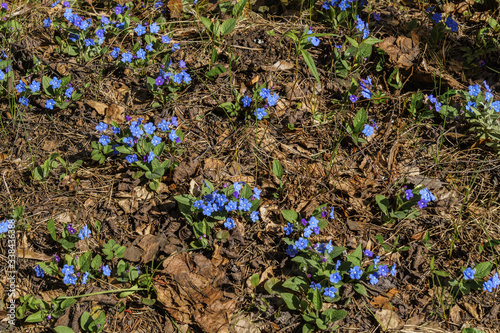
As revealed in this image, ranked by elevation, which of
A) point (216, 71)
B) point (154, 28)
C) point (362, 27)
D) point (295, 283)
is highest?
point (362, 27)

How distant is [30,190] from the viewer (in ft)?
10.2

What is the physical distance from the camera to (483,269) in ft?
8.93

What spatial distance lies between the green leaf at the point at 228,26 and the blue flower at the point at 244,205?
1.75 meters

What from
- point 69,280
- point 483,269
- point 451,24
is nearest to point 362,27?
point 451,24

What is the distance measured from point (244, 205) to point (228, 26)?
1833mm

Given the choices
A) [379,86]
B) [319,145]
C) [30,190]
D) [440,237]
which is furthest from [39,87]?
[440,237]

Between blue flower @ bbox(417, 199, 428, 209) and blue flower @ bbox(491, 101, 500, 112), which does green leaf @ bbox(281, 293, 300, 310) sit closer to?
blue flower @ bbox(417, 199, 428, 209)

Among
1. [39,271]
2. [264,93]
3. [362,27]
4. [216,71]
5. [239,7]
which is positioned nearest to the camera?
[39,271]

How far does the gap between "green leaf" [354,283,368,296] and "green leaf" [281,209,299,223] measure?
593 millimetres

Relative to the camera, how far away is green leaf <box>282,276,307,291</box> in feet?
8.68

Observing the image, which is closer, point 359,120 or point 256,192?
point 256,192

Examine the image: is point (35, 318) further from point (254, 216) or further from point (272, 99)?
point (272, 99)

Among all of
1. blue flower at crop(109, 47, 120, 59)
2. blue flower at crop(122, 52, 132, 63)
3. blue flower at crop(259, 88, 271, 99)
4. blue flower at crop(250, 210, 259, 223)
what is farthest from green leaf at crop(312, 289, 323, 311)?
blue flower at crop(109, 47, 120, 59)

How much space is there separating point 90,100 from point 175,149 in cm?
96
